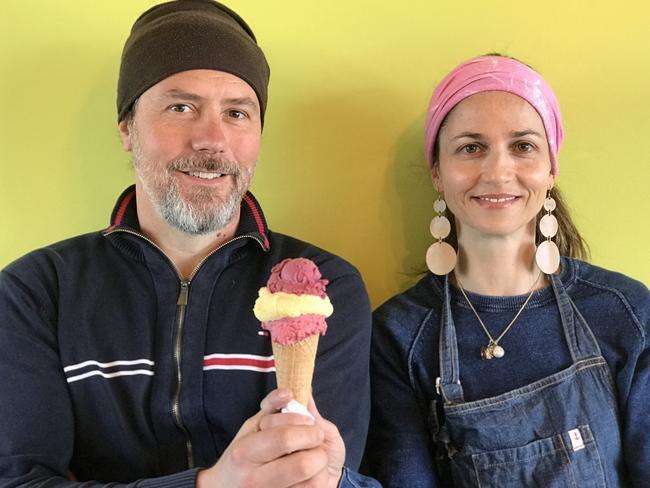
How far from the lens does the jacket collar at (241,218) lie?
1.68m

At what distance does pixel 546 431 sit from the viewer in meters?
1.62

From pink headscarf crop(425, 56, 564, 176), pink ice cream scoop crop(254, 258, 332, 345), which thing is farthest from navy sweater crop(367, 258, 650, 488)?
pink ice cream scoop crop(254, 258, 332, 345)

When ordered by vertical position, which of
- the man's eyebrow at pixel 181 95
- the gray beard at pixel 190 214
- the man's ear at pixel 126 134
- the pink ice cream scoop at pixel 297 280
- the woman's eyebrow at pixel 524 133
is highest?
the man's eyebrow at pixel 181 95

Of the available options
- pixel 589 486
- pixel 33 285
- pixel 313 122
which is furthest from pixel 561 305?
pixel 33 285

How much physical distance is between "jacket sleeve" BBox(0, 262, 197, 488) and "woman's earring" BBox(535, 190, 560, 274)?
3.70 feet

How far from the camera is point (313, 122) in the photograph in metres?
2.09

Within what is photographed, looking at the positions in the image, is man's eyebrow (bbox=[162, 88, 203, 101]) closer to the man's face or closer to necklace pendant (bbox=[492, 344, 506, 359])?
the man's face

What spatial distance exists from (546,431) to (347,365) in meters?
0.57

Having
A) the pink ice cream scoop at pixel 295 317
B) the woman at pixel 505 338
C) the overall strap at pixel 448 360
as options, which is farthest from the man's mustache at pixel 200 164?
the overall strap at pixel 448 360

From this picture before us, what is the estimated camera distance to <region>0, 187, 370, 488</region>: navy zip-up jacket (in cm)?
148

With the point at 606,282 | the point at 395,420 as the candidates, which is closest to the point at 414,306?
the point at 395,420

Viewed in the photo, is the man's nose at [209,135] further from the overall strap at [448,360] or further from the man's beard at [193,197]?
the overall strap at [448,360]

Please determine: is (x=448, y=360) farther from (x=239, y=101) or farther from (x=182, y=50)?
(x=182, y=50)

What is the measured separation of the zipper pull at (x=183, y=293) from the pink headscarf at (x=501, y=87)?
86cm
